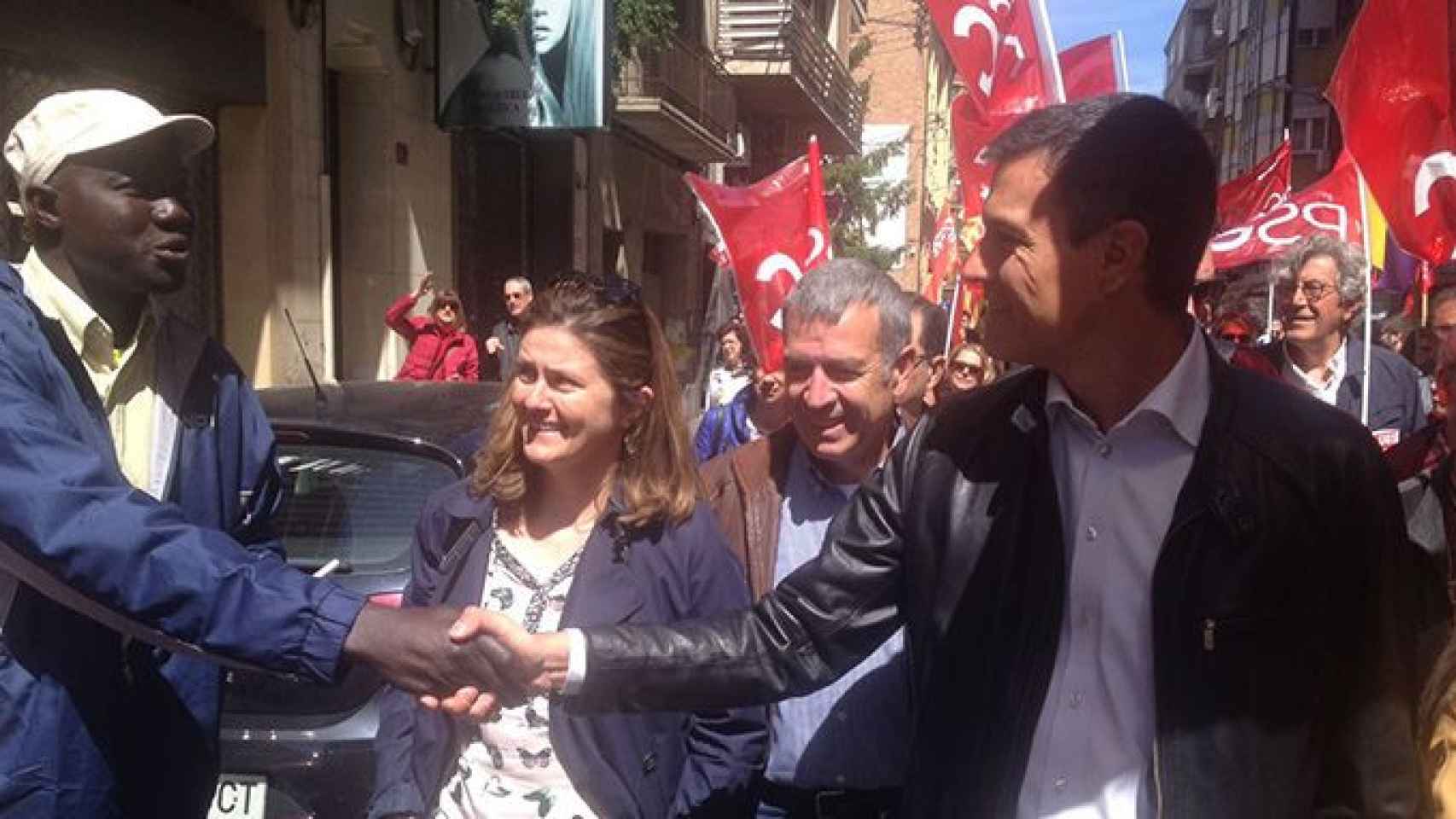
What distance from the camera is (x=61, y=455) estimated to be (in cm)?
205

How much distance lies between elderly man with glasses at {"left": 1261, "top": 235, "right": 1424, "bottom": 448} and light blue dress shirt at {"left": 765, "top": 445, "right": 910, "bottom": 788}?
3.14m

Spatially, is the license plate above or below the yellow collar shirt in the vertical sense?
below

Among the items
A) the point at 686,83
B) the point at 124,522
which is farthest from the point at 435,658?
the point at 686,83

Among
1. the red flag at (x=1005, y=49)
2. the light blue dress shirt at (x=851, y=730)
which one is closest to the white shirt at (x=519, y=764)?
the light blue dress shirt at (x=851, y=730)

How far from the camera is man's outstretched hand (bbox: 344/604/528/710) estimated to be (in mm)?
2201

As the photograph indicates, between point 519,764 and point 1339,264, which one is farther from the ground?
point 1339,264

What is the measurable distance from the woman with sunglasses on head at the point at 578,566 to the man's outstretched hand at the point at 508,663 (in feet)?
0.26

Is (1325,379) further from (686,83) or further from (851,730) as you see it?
(686,83)

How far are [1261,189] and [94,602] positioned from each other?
1132cm

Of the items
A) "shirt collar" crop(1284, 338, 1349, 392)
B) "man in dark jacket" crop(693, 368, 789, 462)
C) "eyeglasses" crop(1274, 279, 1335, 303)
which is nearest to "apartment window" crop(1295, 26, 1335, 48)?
"shirt collar" crop(1284, 338, 1349, 392)

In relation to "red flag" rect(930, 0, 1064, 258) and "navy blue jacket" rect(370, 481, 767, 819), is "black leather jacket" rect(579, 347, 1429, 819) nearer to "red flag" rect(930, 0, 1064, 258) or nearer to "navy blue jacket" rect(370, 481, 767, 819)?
"navy blue jacket" rect(370, 481, 767, 819)

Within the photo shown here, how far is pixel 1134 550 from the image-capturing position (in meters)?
1.84

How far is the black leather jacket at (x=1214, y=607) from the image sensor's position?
68.5 inches

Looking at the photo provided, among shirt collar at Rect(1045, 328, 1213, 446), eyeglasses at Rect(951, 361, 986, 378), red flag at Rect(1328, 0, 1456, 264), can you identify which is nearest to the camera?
shirt collar at Rect(1045, 328, 1213, 446)
